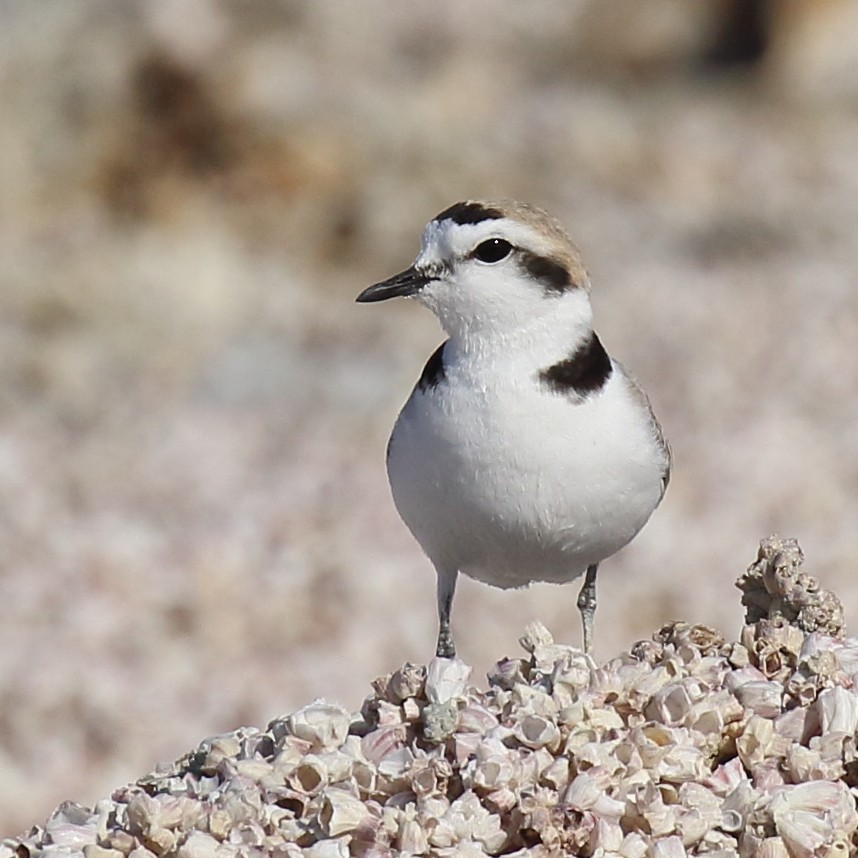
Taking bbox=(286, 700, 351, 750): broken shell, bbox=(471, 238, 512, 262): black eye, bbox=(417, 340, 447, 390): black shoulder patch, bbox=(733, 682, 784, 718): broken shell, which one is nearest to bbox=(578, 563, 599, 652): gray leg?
bbox=(417, 340, 447, 390): black shoulder patch

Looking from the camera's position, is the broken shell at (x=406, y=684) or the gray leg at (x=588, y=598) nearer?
the broken shell at (x=406, y=684)

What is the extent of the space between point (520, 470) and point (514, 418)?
5.4 inches

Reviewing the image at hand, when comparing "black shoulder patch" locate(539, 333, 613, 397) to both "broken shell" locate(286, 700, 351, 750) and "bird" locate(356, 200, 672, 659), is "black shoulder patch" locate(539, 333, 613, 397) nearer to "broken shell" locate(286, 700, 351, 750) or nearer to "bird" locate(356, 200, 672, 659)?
"bird" locate(356, 200, 672, 659)

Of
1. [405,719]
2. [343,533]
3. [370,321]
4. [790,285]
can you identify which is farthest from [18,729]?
[790,285]

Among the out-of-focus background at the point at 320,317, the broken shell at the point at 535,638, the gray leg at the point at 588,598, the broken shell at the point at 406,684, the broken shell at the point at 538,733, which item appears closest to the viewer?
the broken shell at the point at 538,733

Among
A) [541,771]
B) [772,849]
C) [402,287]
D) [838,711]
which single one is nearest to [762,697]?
[838,711]

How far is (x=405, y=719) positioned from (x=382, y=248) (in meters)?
9.90

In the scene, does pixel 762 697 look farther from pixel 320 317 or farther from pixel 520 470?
pixel 320 317

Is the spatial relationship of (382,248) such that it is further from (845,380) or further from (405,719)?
(405,719)

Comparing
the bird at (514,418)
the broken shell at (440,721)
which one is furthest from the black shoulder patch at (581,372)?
the broken shell at (440,721)

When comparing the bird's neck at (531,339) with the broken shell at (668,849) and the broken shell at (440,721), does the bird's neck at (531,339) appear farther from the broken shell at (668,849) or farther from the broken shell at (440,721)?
the broken shell at (668,849)

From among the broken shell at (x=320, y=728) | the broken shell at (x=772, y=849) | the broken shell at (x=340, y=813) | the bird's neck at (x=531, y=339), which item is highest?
the bird's neck at (x=531, y=339)

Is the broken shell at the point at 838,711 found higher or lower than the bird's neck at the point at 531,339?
lower

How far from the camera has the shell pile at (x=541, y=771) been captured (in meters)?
3.11
